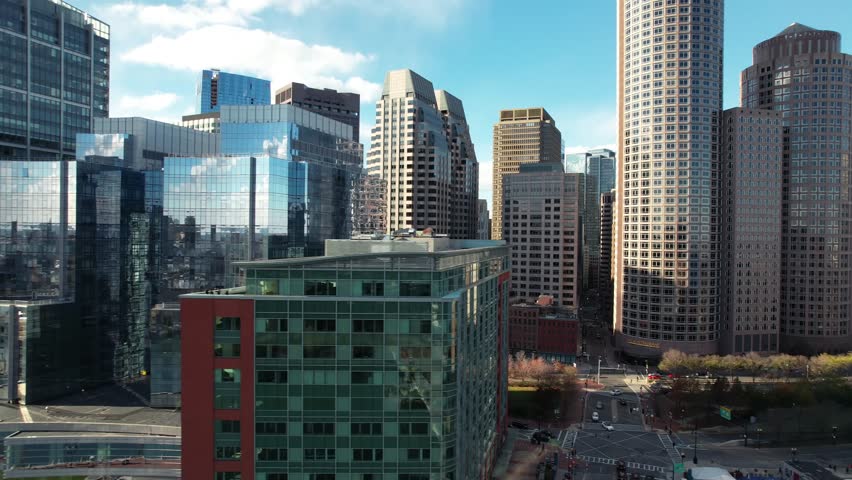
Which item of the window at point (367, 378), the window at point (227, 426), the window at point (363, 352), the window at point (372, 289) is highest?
the window at point (372, 289)

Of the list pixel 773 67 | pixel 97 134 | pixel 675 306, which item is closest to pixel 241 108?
pixel 97 134

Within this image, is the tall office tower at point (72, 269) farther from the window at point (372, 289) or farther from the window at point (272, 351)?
the window at point (372, 289)

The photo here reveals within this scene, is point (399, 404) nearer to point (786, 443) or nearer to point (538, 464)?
point (538, 464)

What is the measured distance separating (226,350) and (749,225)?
467 ft

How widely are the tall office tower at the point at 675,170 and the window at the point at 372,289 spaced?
116 meters

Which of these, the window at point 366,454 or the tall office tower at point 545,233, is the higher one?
the tall office tower at point 545,233

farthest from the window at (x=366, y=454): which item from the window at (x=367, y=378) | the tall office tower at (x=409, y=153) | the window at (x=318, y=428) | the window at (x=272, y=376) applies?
the tall office tower at (x=409, y=153)

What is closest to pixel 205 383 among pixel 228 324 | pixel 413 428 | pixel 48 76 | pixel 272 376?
pixel 228 324

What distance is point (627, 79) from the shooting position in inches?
5807

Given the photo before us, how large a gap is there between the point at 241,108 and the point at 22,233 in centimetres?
3559

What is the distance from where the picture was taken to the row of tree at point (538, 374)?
109 metres

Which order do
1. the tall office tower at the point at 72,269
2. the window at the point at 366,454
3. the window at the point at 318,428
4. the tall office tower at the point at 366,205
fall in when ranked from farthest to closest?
the tall office tower at the point at 366,205
the tall office tower at the point at 72,269
the window at the point at 366,454
the window at the point at 318,428

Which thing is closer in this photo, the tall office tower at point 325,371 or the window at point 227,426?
the tall office tower at point 325,371

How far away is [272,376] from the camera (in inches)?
1681
